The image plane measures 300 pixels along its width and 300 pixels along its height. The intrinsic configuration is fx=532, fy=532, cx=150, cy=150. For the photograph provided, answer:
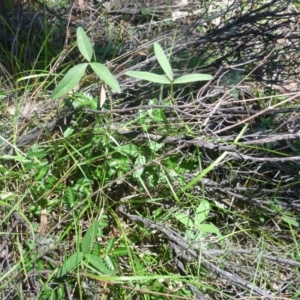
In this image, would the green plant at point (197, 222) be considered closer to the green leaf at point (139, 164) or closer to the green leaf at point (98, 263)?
the green leaf at point (139, 164)

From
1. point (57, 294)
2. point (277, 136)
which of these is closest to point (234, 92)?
point (277, 136)

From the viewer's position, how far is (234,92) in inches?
81.4

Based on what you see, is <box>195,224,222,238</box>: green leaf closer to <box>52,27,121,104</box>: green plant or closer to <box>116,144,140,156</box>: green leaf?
<box>116,144,140,156</box>: green leaf

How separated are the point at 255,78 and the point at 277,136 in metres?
0.41

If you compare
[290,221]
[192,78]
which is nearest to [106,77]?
[192,78]

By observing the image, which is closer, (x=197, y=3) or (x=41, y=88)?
(x=41, y=88)

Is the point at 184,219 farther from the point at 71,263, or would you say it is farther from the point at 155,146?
the point at 71,263

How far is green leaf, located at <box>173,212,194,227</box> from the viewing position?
1.79 metres

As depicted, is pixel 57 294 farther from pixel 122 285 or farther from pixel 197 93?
pixel 197 93

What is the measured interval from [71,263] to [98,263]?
0.27ft

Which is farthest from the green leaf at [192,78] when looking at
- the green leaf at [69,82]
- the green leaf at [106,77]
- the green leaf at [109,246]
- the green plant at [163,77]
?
the green leaf at [109,246]

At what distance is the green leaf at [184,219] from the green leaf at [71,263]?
0.37 metres

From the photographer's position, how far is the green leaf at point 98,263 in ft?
5.33

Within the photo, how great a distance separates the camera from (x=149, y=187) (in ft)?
6.07
